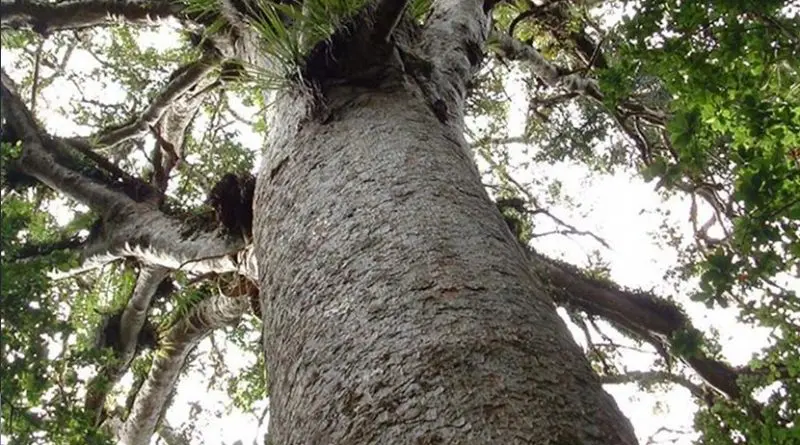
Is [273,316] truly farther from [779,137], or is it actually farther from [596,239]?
[596,239]

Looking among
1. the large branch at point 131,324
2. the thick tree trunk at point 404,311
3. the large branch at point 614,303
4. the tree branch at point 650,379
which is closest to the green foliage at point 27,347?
the thick tree trunk at point 404,311

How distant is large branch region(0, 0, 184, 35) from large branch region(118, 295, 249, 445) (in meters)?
2.05

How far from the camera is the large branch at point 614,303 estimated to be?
19.3ft

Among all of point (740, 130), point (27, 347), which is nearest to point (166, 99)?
point (27, 347)

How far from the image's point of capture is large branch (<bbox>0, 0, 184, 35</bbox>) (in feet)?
17.4

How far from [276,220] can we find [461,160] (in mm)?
550

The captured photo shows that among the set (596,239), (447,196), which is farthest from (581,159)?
(447,196)

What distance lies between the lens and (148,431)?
227 inches

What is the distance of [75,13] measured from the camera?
5477mm

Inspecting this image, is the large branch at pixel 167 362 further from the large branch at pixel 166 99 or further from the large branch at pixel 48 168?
the large branch at pixel 166 99

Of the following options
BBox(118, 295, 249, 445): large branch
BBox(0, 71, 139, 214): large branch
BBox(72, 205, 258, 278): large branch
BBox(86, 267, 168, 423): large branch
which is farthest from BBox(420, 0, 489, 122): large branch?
BBox(86, 267, 168, 423): large branch

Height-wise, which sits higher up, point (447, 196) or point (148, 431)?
point (148, 431)

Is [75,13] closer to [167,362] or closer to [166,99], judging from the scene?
[166,99]

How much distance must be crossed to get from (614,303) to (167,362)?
3.46 metres
